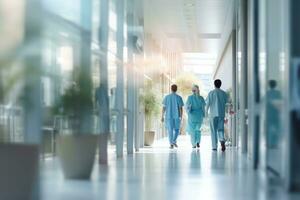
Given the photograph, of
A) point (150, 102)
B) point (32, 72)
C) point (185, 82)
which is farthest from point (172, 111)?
point (185, 82)

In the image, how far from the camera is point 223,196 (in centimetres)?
543

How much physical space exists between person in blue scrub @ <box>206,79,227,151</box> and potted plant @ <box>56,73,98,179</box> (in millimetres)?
6972

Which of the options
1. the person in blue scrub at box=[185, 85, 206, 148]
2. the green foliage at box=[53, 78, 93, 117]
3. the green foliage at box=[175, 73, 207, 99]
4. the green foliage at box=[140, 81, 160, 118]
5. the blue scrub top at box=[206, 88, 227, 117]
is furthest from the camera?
the green foliage at box=[175, 73, 207, 99]

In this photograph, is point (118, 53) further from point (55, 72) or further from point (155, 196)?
point (155, 196)

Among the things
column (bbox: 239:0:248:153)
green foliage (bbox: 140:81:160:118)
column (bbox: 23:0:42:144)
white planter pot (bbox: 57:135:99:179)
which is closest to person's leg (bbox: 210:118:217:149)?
column (bbox: 239:0:248:153)

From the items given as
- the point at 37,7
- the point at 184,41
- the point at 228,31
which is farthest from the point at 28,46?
the point at 184,41

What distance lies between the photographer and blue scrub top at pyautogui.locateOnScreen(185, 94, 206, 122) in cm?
1533

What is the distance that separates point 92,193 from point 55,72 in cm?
123

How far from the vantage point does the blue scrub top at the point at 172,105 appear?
1586 centimetres

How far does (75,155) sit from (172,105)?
893 centimetres

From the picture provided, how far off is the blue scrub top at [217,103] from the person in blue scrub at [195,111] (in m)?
1.12

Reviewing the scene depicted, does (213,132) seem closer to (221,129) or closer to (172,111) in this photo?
(221,129)

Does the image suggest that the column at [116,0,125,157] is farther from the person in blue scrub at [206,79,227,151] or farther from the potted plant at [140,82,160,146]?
the potted plant at [140,82,160,146]

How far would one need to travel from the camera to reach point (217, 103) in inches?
547
